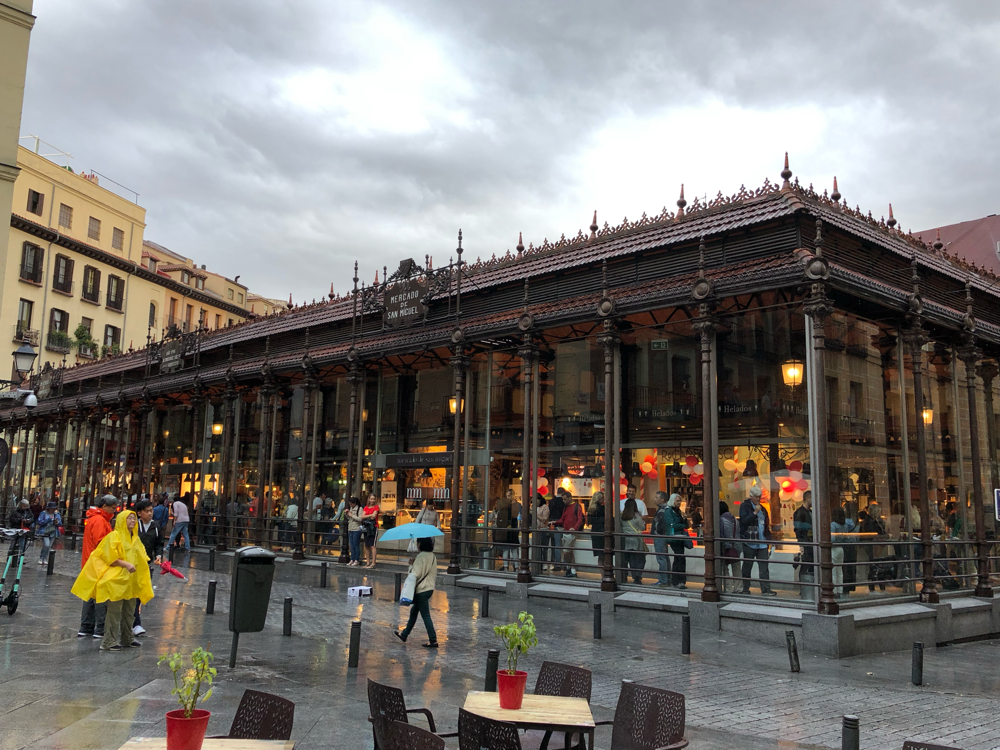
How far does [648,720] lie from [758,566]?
9.30m

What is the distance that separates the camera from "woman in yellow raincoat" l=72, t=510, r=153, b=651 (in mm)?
10828

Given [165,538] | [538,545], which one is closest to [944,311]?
[538,545]

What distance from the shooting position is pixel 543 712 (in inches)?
229

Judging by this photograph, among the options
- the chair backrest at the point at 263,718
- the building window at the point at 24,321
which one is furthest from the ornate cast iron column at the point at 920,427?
the building window at the point at 24,321

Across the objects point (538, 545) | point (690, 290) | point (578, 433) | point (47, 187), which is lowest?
point (538, 545)

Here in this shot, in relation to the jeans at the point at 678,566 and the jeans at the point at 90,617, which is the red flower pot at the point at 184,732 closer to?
the jeans at the point at 90,617

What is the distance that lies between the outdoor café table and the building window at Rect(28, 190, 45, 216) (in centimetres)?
5616

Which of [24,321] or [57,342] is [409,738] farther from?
[57,342]

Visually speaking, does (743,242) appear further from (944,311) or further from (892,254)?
(944,311)

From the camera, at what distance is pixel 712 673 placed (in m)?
10.7

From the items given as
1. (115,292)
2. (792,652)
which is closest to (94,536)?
(792,652)

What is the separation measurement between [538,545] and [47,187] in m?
49.8

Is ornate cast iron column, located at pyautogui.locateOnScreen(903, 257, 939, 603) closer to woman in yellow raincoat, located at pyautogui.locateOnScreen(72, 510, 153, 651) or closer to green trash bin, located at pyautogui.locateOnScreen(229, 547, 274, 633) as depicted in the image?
green trash bin, located at pyautogui.locateOnScreen(229, 547, 274, 633)

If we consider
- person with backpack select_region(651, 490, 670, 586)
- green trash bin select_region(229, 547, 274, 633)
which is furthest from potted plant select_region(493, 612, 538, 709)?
person with backpack select_region(651, 490, 670, 586)
